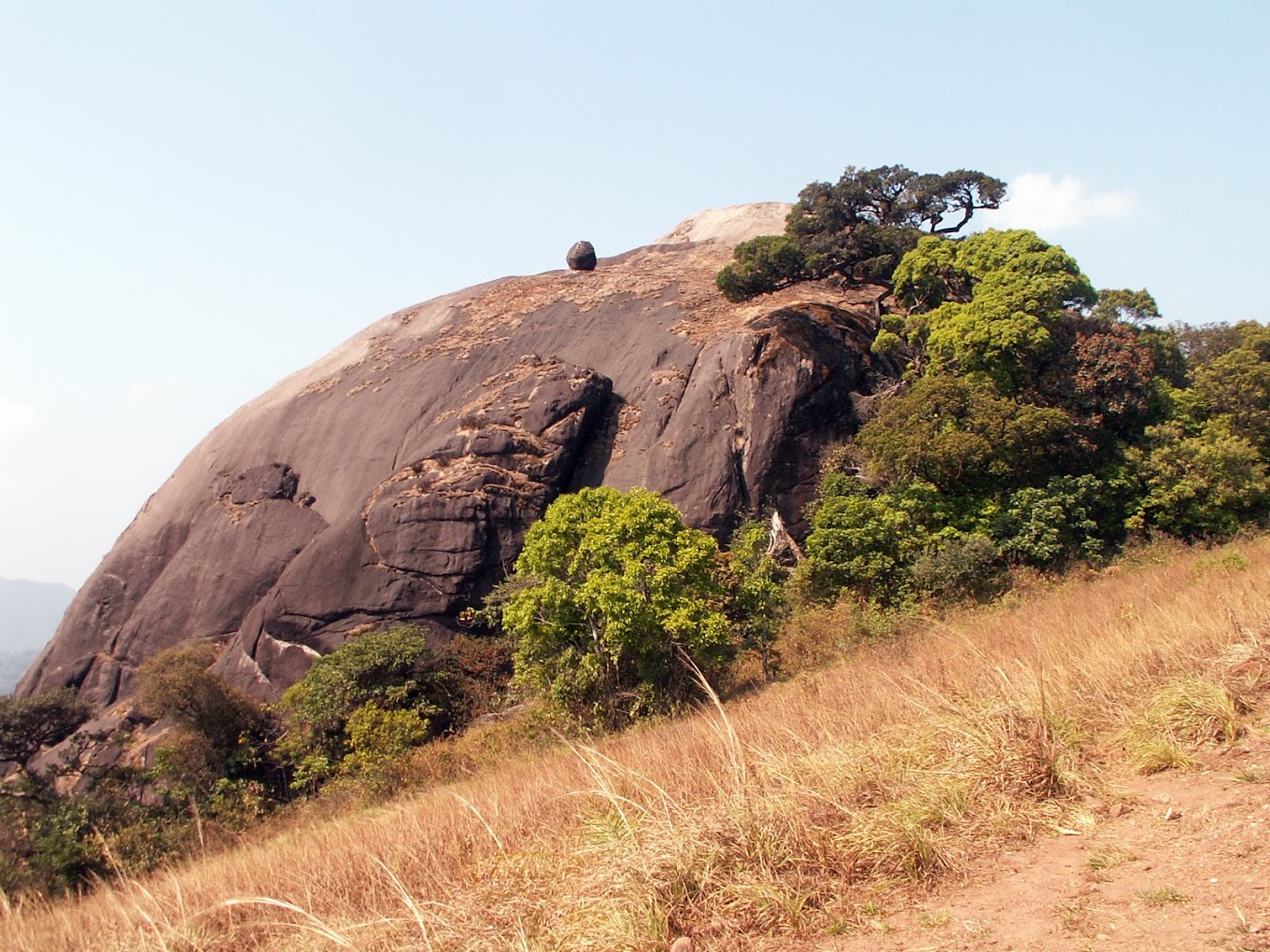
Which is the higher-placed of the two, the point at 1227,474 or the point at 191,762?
the point at 191,762

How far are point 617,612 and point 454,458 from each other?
12.0m

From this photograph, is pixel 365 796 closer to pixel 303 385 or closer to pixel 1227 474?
pixel 1227 474

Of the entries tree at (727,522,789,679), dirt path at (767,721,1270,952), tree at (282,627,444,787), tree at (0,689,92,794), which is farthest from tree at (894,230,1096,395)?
tree at (0,689,92,794)

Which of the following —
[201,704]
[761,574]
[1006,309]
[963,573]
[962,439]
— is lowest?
[963,573]

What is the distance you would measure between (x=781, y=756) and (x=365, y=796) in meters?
10.6

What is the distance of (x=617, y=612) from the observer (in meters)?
14.2

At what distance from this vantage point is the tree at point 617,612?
1438 centimetres

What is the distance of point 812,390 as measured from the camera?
23906 millimetres

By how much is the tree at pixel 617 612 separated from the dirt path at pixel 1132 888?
30.6 feet

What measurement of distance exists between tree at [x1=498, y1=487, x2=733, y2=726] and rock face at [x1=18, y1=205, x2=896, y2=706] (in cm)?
752

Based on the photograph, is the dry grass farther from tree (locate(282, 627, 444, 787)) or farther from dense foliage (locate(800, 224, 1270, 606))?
dense foliage (locate(800, 224, 1270, 606))

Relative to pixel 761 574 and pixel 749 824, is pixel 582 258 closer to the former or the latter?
pixel 761 574

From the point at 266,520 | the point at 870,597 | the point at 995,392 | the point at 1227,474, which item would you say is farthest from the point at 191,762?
the point at 1227,474

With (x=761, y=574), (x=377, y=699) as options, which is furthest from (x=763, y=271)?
(x=377, y=699)
